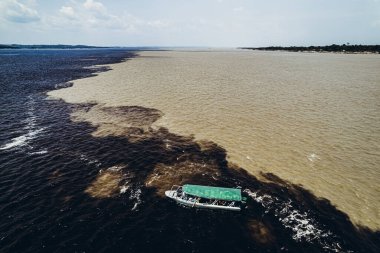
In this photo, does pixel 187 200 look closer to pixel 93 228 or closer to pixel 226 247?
pixel 226 247

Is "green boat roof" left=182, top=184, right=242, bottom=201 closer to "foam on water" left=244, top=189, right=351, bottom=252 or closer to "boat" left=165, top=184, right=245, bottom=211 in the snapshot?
"boat" left=165, top=184, right=245, bottom=211

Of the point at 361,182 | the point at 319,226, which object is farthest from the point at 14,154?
the point at 361,182

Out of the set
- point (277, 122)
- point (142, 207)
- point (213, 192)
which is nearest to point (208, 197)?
point (213, 192)

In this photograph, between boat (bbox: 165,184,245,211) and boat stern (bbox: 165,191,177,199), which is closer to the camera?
boat (bbox: 165,184,245,211)

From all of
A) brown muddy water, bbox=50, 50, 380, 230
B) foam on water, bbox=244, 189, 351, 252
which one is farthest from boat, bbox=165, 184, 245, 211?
brown muddy water, bbox=50, 50, 380, 230

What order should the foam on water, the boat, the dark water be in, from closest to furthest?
the dark water < the foam on water < the boat

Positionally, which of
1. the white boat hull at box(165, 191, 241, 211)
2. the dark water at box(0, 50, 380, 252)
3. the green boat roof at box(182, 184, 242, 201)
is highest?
the green boat roof at box(182, 184, 242, 201)
